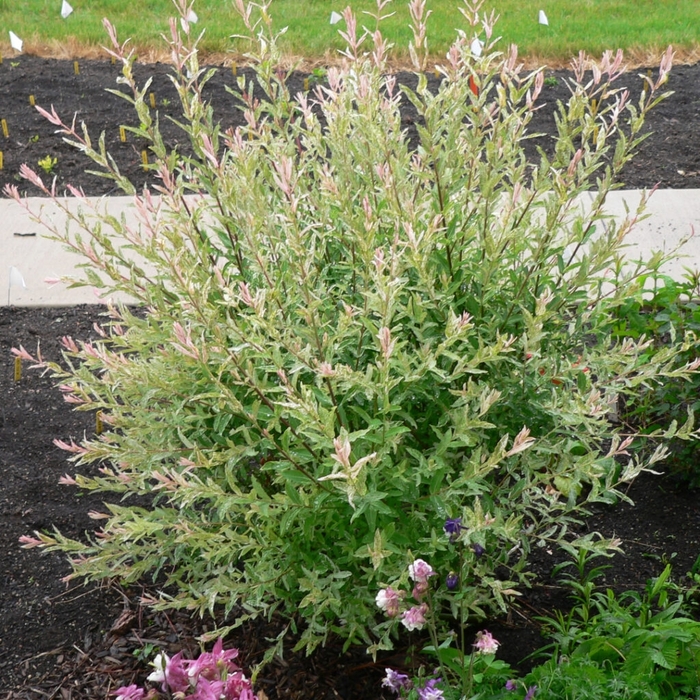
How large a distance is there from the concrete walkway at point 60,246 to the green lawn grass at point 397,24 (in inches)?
118

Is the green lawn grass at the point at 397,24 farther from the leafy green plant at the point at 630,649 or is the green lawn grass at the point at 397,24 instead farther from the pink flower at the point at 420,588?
the pink flower at the point at 420,588

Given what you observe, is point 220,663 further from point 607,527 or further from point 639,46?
point 639,46

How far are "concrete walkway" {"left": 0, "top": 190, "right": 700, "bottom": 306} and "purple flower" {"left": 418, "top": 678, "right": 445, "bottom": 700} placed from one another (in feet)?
10.3

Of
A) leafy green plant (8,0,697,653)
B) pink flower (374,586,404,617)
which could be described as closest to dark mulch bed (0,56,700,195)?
leafy green plant (8,0,697,653)

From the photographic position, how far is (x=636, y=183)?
6.25m

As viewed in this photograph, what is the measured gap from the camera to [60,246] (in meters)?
5.52

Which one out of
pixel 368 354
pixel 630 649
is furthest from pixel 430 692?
pixel 368 354

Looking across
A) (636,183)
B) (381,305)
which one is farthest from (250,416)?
(636,183)

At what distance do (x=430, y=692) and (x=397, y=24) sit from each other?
27.3 ft

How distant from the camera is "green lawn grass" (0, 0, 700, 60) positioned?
8.64 meters

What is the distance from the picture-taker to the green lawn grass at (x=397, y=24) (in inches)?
340

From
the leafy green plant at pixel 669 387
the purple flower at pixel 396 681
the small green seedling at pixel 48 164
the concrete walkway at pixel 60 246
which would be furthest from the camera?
the small green seedling at pixel 48 164

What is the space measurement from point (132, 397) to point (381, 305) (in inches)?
42.7

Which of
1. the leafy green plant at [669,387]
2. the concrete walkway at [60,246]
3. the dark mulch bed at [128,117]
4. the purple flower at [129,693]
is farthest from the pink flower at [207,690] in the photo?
the dark mulch bed at [128,117]
